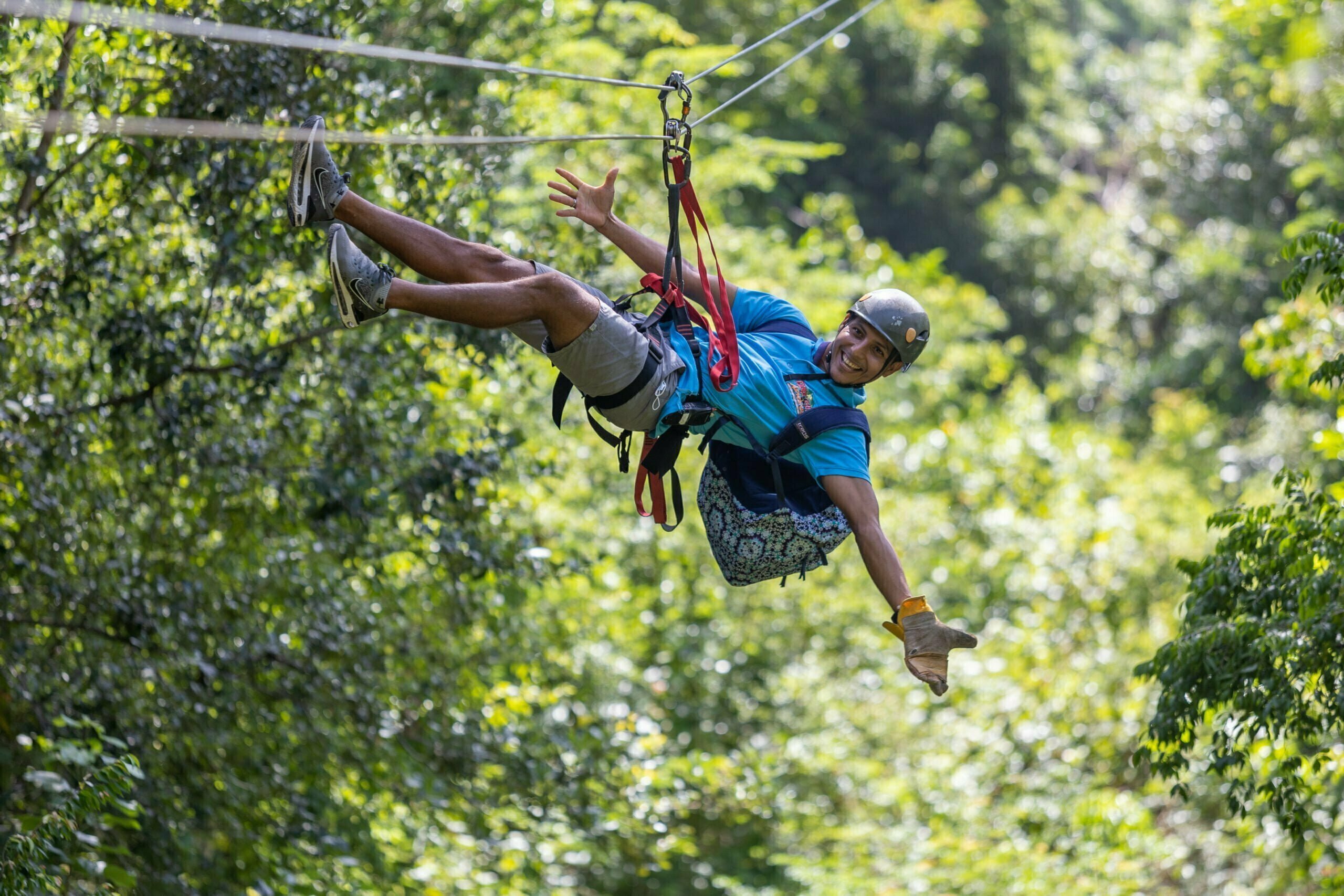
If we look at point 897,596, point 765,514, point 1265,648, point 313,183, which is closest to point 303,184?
point 313,183

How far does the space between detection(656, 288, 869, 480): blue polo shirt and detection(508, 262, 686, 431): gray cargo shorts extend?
6cm

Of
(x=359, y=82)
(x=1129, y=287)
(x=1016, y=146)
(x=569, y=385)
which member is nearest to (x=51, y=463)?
(x=359, y=82)

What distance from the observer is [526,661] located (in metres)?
6.96

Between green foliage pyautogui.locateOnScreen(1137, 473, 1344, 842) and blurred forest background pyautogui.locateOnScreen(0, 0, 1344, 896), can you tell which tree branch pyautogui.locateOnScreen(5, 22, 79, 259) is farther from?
green foliage pyautogui.locateOnScreen(1137, 473, 1344, 842)

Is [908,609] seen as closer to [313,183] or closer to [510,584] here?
[313,183]

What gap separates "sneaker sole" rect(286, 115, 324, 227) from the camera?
3363 millimetres

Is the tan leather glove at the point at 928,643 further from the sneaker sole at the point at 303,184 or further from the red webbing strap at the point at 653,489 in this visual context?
the sneaker sole at the point at 303,184

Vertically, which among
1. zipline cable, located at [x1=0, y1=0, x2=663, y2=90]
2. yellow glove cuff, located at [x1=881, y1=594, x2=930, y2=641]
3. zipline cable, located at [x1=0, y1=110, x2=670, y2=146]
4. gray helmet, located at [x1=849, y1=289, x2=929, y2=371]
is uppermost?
zipline cable, located at [x1=0, y1=110, x2=670, y2=146]

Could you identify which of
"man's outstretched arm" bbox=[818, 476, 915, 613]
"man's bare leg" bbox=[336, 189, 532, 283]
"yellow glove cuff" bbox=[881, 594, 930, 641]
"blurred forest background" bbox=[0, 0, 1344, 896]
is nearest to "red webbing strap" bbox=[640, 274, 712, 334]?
"man's bare leg" bbox=[336, 189, 532, 283]

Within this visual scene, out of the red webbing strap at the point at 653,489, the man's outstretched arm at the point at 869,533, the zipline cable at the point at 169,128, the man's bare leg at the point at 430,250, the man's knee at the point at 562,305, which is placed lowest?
the man's outstretched arm at the point at 869,533

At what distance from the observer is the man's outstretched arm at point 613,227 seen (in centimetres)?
395

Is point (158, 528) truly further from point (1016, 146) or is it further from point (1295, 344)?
point (1016, 146)

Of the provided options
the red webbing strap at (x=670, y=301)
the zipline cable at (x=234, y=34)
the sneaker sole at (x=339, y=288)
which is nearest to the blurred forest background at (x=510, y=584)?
the zipline cable at (x=234, y=34)

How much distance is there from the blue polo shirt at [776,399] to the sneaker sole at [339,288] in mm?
820
